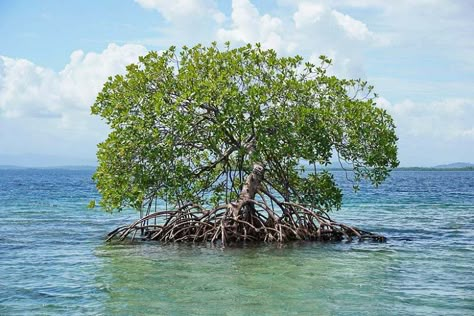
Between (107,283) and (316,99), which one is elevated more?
(316,99)

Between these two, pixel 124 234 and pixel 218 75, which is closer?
pixel 218 75

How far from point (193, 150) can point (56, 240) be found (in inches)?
232

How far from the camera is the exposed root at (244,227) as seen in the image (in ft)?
64.3

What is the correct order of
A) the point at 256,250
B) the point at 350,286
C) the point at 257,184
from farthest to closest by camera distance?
1. the point at 257,184
2. the point at 256,250
3. the point at 350,286

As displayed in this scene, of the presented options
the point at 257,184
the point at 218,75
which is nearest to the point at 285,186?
the point at 257,184

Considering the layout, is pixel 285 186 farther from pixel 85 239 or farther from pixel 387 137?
pixel 85 239

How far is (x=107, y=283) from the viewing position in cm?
1463

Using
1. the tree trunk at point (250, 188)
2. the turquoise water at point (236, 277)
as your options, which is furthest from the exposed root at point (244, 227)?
the turquoise water at point (236, 277)

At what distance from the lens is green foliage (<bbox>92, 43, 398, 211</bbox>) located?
18.5 m

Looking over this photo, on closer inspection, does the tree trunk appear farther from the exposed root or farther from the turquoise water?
the turquoise water

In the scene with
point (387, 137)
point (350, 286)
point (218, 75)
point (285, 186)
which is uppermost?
point (218, 75)

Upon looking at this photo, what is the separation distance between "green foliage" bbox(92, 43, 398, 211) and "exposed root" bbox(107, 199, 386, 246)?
2.86ft

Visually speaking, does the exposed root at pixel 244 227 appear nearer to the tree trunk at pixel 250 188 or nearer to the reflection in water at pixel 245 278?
the tree trunk at pixel 250 188

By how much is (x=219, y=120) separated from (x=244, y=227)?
3342 mm
